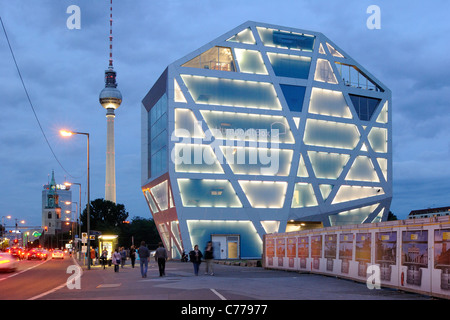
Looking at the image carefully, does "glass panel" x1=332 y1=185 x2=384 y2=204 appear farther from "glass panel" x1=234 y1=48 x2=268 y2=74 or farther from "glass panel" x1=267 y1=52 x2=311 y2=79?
"glass panel" x1=234 y1=48 x2=268 y2=74

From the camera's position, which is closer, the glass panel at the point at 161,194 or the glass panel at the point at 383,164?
the glass panel at the point at 161,194

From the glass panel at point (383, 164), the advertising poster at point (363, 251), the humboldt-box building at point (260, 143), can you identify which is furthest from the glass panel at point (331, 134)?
the advertising poster at point (363, 251)

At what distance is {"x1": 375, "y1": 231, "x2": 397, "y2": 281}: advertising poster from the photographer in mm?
18297

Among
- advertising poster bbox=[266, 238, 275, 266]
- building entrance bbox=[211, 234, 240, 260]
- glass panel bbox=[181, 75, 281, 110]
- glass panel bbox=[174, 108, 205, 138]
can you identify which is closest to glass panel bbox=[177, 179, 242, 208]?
building entrance bbox=[211, 234, 240, 260]

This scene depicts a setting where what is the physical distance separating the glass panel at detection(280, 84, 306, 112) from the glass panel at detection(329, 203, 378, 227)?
46.8 ft

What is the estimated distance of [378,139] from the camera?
234 feet

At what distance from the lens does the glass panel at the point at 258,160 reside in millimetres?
61344

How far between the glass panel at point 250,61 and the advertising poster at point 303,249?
37908 millimetres

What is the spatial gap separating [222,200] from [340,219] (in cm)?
1672

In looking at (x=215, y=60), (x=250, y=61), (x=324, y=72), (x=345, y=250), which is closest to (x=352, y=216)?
(x=324, y=72)

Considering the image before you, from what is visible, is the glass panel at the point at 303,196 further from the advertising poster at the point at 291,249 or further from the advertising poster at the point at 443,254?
the advertising poster at the point at 443,254

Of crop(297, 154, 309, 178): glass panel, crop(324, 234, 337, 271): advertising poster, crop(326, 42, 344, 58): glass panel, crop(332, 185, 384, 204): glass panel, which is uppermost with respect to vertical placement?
crop(326, 42, 344, 58): glass panel

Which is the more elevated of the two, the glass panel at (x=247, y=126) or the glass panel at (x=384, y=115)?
the glass panel at (x=384, y=115)
